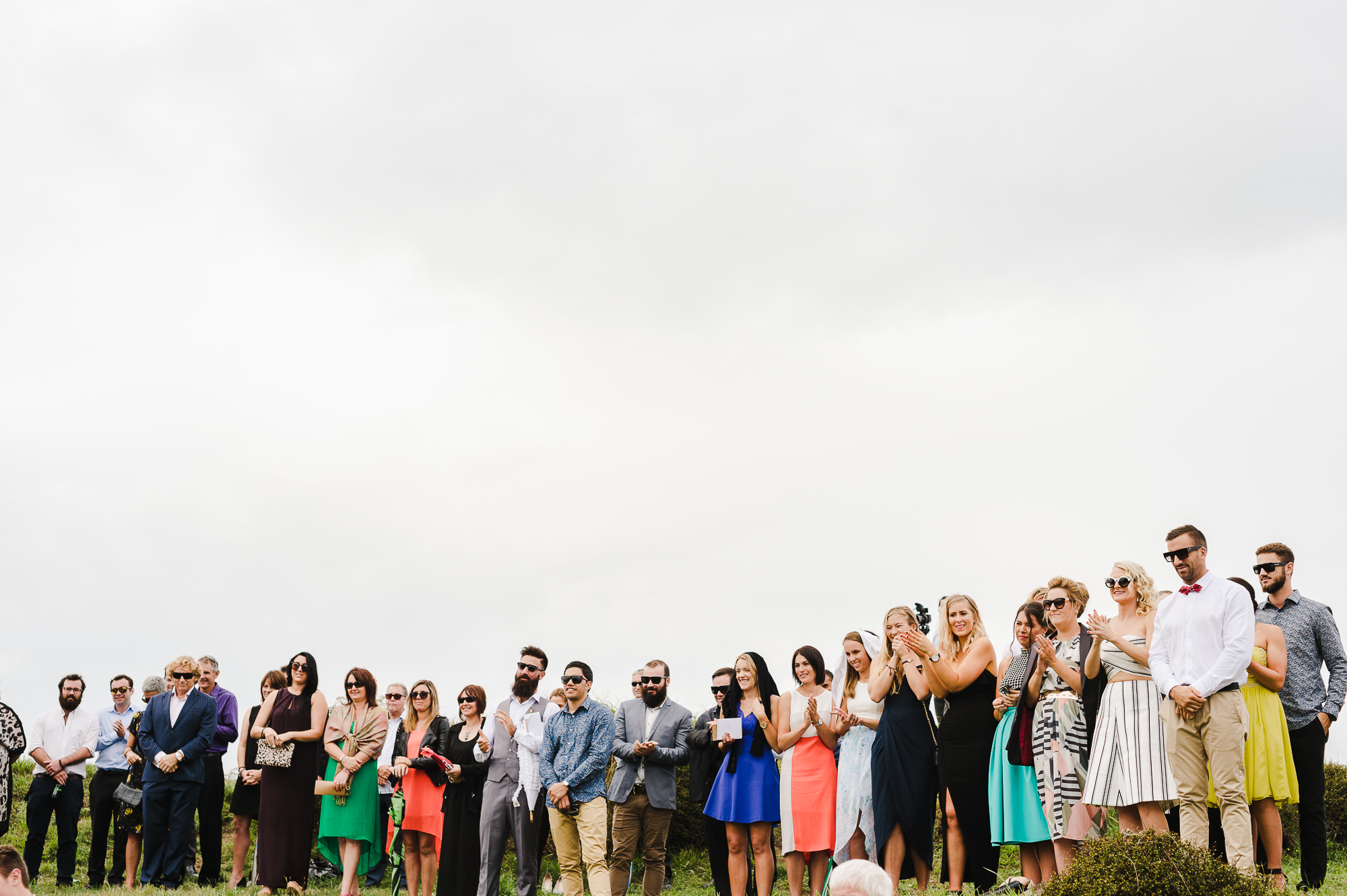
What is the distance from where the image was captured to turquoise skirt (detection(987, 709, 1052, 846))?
8.63 metres

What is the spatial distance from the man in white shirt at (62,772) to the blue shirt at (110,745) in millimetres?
78

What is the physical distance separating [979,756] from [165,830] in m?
8.58

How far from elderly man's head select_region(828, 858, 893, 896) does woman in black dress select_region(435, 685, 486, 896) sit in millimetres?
6841

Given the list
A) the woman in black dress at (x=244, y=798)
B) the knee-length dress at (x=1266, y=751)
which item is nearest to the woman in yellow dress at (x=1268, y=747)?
the knee-length dress at (x=1266, y=751)

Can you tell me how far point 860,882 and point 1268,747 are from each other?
464 centimetres

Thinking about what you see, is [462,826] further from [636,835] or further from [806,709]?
[806,709]

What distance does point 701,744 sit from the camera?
10.5m

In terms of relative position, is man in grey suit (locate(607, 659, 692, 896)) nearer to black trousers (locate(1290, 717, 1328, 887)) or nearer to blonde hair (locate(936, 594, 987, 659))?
blonde hair (locate(936, 594, 987, 659))

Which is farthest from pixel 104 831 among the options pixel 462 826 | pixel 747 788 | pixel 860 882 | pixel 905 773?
pixel 860 882

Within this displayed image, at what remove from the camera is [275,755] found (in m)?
11.6

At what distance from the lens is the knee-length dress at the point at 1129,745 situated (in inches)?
310

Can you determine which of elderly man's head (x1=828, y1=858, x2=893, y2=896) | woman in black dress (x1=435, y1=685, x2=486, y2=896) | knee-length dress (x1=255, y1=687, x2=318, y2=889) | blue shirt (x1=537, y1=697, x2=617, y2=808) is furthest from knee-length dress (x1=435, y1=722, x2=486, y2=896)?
elderly man's head (x1=828, y1=858, x2=893, y2=896)

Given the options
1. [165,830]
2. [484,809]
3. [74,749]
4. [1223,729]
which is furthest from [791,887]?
[74,749]

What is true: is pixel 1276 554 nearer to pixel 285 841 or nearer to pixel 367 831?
pixel 367 831
